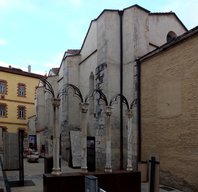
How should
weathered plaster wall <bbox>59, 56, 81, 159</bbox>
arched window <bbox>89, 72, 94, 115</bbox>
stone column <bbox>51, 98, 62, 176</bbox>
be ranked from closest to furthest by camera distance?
stone column <bbox>51, 98, 62, 176</bbox>, arched window <bbox>89, 72, 94, 115</bbox>, weathered plaster wall <bbox>59, 56, 81, 159</bbox>

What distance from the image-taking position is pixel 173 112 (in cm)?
954

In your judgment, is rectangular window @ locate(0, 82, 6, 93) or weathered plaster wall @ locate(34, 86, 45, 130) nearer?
weathered plaster wall @ locate(34, 86, 45, 130)

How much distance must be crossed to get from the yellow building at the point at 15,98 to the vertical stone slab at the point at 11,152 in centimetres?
2090

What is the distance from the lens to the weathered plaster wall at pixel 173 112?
868 centimetres

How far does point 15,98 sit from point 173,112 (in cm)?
2586

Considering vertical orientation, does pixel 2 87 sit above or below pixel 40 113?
above

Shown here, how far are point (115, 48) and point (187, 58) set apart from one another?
15.0ft

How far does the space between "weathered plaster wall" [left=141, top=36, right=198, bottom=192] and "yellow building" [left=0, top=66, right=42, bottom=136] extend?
76.7ft

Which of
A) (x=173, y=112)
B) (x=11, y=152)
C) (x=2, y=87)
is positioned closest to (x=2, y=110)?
(x=2, y=87)

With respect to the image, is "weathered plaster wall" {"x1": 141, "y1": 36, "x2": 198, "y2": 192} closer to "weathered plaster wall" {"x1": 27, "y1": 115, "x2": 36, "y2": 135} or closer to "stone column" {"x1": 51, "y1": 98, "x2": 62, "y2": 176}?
"stone column" {"x1": 51, "y1": 98, "x2": 62, "y2": 176}

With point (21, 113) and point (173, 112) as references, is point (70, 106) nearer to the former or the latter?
point (173, 112)

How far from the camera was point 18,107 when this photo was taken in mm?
31609

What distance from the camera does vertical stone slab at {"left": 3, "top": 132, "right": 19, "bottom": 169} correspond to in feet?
33.4

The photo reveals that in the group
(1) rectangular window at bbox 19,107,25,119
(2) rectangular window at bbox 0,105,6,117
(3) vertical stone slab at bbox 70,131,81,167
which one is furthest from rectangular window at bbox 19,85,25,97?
(3) vertical stone slab at bbox 70,131,81,167
